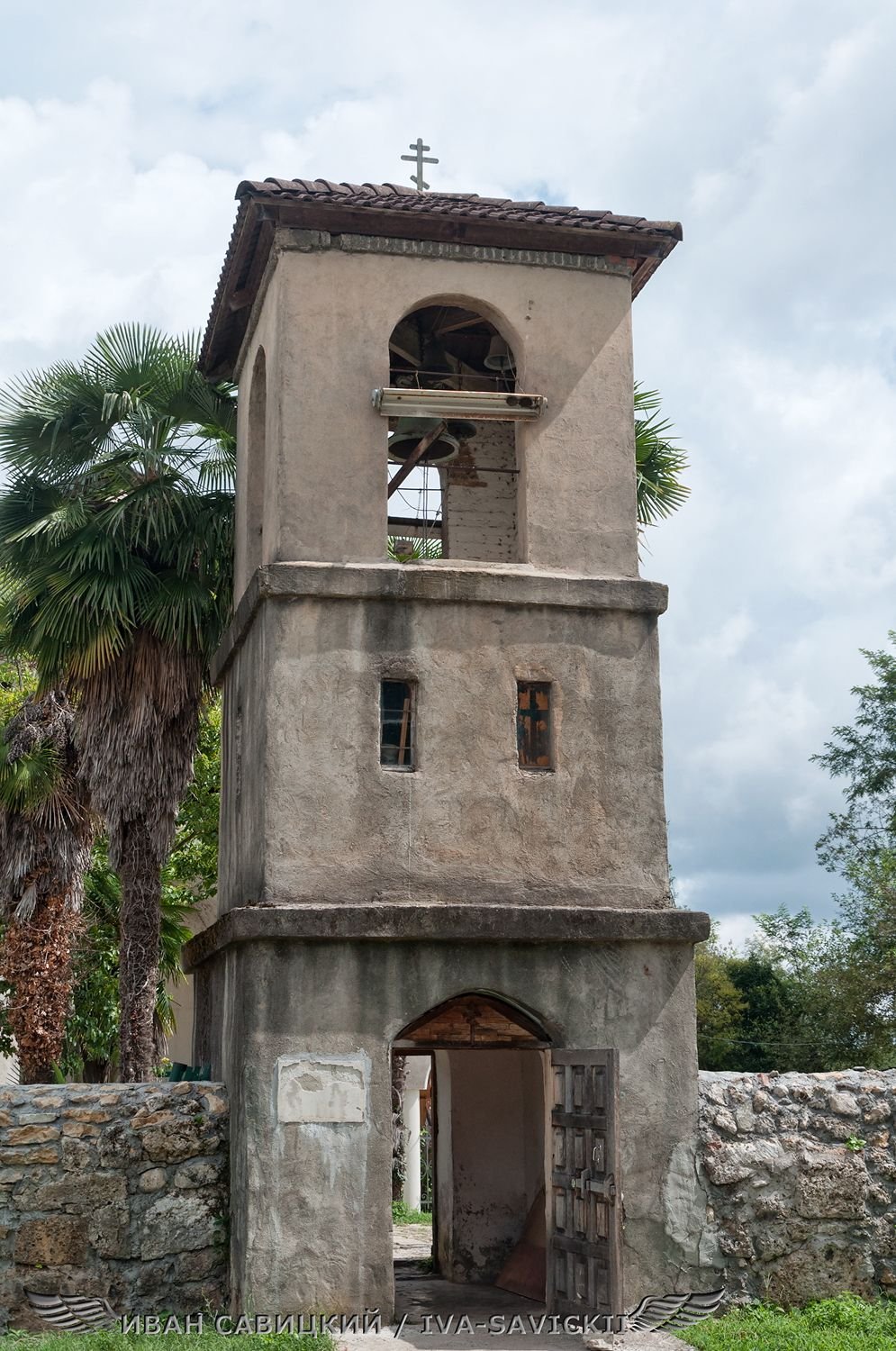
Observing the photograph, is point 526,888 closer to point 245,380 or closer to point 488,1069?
point 488,1069

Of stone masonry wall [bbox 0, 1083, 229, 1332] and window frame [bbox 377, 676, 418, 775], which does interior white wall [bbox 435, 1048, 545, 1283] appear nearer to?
stone masonry wall [bbox 0, 1083, 229, 1332]

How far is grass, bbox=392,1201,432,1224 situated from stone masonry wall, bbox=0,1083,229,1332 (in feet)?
31.0

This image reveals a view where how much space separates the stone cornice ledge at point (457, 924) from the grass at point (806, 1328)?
2.83 metres

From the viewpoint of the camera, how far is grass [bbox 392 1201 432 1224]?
835 inches

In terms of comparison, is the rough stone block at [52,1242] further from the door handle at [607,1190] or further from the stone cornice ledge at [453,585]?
the stone cornice ledge at [453,585]

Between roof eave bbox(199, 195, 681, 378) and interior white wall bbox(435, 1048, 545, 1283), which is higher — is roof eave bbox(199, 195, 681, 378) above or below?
above

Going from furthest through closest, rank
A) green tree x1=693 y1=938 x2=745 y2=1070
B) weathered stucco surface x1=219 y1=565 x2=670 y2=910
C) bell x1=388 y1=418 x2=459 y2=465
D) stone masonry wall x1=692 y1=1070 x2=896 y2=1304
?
green tree x1=693 y1=938 x2=745 y2=1070 → bell x1=388 y1=418 x2=459 y2=465 → weathered stucco surface x1=219 y1=565 x2=670 y2=910 → stone masonry wall x1=692 y1=1070 x2=896 y2=1304

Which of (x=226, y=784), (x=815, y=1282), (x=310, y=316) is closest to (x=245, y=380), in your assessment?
(x=310, y=316)

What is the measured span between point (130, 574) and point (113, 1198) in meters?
6.67

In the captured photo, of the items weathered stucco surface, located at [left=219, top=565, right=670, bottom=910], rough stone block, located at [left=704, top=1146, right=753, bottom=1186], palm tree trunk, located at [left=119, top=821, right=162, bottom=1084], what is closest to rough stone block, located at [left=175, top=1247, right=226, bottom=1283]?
weathered stucco surface, located at [left=219, top=565, right=670, bottom=910]

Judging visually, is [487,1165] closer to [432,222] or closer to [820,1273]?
[820,1273]

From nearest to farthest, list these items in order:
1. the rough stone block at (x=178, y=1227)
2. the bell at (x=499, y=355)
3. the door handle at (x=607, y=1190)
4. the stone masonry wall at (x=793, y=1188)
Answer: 1. the door handle at (x=607, y=1190)
2. the rough stone block at (x=178, y=1227)
3. the stone masonry wall at (x=793, y=1188)
4. the bell at (x=499, y=355)

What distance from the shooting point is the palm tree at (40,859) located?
1869 cm

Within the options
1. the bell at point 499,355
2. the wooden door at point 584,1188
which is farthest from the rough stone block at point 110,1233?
→ the bell at point 499,355
